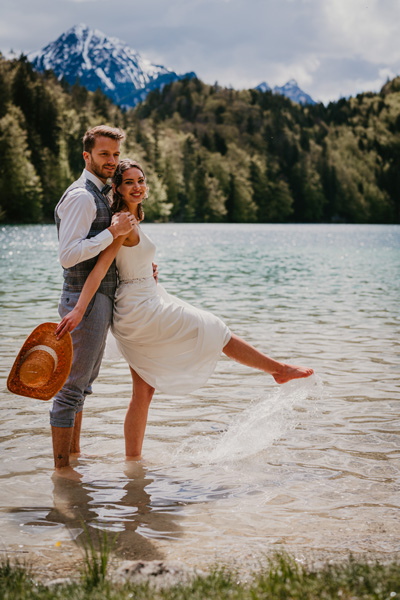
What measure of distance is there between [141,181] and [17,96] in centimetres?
9593

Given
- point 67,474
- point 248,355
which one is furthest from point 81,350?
point 248,355

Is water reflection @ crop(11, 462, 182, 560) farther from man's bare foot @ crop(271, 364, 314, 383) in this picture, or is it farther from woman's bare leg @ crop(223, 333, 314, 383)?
man's bare foot @ crop(271, 364, 314, 383)

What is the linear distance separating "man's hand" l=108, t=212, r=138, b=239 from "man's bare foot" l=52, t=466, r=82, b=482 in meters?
1.99

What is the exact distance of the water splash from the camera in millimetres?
6207

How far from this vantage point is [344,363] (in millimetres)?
10250

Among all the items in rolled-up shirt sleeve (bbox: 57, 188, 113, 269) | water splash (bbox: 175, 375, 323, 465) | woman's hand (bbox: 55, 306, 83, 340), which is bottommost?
water splash (bbox: 175, 375, 323, 465)

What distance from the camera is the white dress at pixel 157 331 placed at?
5.49 meters

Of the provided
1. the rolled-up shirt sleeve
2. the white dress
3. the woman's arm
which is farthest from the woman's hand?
the white dress

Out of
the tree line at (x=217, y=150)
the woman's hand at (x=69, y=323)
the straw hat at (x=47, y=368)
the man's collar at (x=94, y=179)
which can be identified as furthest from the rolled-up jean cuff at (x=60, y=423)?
the tree line at (x=217, y=150)

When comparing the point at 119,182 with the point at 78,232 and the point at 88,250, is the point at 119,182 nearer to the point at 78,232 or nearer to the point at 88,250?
the point at 78,232

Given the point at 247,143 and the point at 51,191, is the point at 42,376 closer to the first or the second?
the point at 51,191

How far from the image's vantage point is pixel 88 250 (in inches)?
196

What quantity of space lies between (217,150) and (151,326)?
456ft

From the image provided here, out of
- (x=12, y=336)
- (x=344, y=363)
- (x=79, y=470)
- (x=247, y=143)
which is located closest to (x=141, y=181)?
(x=79, y=470)
